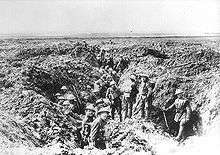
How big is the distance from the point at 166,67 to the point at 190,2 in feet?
8.30

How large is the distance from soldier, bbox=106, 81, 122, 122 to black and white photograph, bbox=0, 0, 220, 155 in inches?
1.3

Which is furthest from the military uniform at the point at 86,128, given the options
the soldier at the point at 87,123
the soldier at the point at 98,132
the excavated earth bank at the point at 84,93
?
the excavated earth bank at the point at 84,93

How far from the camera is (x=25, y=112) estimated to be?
9844 mm

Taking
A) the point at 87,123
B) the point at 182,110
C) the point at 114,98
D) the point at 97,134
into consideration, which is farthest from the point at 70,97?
the point at 182,110

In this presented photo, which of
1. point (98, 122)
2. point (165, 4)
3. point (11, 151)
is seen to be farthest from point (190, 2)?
point (11, 151)

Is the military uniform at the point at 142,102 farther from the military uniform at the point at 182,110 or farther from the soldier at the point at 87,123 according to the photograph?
the soldier at the point at 87,123

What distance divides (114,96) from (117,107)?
0.46 metres

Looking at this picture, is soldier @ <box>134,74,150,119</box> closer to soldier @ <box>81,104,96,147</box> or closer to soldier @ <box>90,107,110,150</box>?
soldier @ <box>90,107,110,150</box>

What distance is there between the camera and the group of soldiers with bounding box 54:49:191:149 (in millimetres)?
9680

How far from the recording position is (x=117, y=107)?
11.9 metres

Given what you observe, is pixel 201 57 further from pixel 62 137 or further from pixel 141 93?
pixel 62 137

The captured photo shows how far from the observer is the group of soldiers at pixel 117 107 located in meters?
9.68

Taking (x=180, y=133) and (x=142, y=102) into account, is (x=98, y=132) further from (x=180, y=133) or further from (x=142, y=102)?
(x=180, y=133)

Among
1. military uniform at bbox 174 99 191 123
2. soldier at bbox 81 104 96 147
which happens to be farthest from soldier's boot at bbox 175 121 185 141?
soldier at bbox 81 104 96 147
